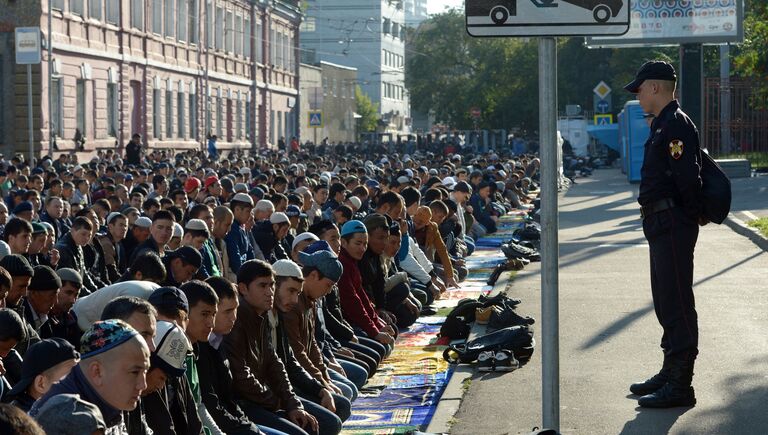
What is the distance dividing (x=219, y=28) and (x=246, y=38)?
511 centimetres

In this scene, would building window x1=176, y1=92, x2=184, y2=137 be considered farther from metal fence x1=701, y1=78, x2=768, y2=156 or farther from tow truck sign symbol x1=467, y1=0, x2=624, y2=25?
tow truck sign symbol x1=467, y1=0, x2=624, y2=25

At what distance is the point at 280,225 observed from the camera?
16.5 m

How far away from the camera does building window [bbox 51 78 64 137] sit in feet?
135

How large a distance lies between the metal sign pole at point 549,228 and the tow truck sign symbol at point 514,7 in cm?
20

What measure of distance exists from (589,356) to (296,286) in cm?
326

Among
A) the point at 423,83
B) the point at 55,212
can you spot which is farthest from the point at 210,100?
the point at 55,212

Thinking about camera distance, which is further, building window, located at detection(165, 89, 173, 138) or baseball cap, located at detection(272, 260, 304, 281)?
building window, located at detection(165, 89, 173, 138)

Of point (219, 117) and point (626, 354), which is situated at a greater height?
point (219, 117)

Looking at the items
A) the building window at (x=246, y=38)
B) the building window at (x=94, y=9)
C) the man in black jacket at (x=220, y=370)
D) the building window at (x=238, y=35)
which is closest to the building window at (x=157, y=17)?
the building window at (x=94, y=9)

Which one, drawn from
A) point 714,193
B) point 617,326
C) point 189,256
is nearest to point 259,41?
point 617,326

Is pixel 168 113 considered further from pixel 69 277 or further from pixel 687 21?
pixel 69 277

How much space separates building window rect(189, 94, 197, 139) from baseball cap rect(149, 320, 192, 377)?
51.0 meters

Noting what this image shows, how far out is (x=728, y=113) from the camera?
4275cm

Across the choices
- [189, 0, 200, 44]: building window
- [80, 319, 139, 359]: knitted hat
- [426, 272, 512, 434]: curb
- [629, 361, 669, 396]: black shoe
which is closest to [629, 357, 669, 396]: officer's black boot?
[629, 361, 669, 396]: black shoe
